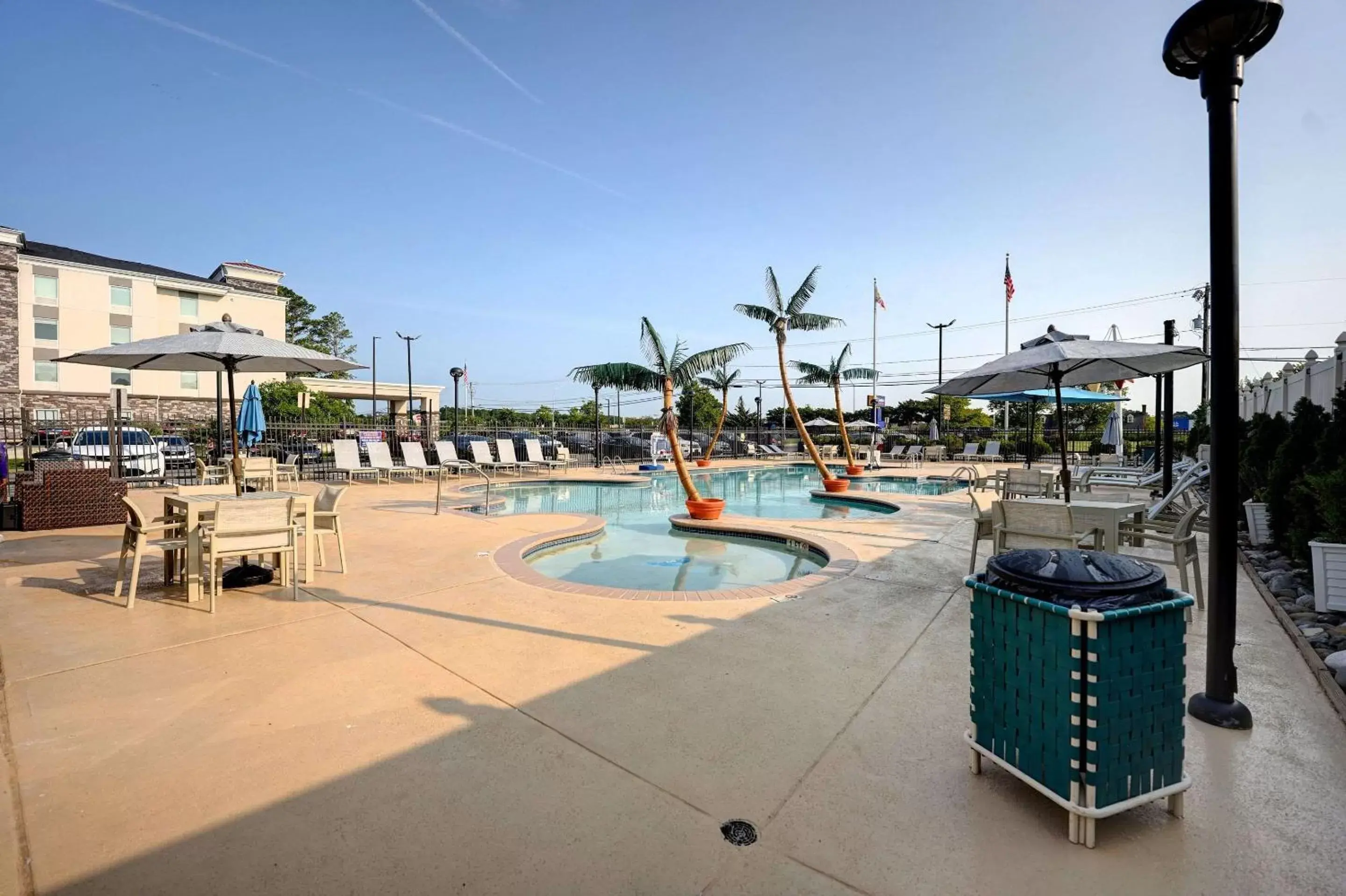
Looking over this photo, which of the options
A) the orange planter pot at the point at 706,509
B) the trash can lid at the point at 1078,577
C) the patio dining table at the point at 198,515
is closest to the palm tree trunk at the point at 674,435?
the orange planter pot at the point at 706,509

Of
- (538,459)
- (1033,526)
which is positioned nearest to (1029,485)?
(1033,526)

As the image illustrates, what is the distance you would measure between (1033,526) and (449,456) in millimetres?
13705

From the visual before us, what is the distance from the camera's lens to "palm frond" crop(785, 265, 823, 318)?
12.6m

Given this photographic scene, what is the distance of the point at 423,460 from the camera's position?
14.7 meters

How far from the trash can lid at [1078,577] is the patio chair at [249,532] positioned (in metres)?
4.63

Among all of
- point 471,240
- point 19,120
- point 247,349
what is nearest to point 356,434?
point 471,240

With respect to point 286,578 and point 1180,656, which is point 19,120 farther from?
point 1180,656

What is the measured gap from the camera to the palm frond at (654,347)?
9.88 metres

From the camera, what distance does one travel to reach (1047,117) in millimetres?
10352

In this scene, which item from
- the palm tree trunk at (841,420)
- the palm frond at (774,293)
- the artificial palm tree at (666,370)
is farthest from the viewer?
the palm tree trunk at (841,420)

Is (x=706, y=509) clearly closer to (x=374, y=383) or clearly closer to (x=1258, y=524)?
(x=1258, y=524)

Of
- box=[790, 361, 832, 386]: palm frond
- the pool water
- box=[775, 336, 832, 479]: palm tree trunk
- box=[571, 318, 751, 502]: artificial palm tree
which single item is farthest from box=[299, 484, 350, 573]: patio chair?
box=[790, 361, 832, 386]: palm frond

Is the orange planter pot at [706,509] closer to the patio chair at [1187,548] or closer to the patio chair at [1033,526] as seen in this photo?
the patio chair at [1033,526]

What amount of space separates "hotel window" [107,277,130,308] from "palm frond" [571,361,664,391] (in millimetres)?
33469
